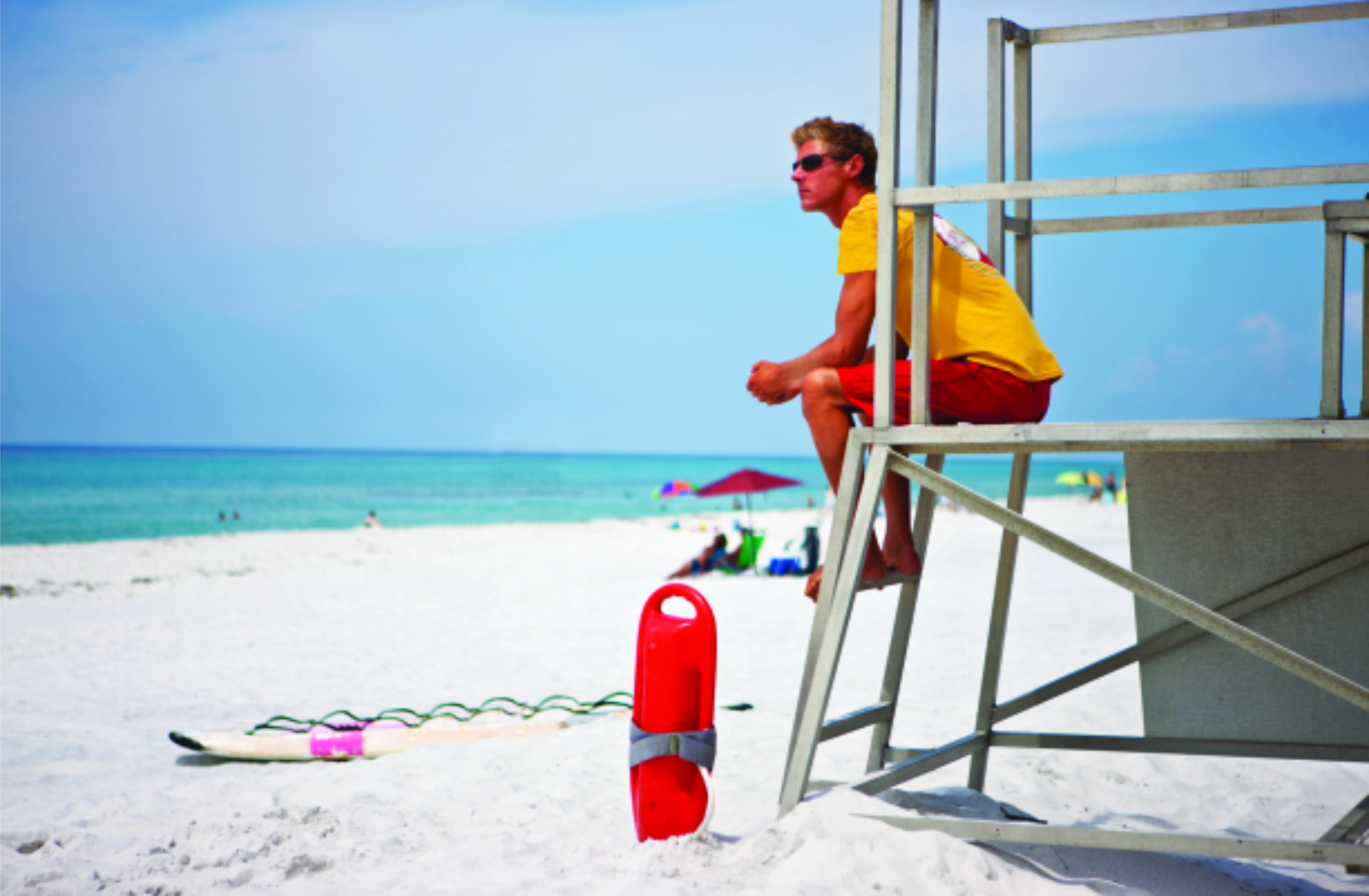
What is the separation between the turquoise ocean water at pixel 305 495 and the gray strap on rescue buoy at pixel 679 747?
2713 centimetres

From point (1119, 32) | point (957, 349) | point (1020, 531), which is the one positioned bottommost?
point (1020, 531)

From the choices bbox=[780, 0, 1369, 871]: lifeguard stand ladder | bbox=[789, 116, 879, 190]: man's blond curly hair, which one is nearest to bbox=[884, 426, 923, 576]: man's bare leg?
bbox=[780, 0, 1369, 871]: lifeguard stand ladder

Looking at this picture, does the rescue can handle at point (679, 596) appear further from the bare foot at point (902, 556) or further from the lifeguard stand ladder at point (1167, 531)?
the bare foot at point (902, 556)

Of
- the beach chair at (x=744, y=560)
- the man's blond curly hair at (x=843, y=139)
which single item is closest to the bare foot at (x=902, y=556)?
the man's blond curly hair at (x=843, y=139)

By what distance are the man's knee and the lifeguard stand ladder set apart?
20cm

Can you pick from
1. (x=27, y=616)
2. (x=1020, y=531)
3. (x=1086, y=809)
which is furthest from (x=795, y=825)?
(x=27, y=616)

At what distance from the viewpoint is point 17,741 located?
5.77m

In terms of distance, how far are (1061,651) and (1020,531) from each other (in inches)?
202

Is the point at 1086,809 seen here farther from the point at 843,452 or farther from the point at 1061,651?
the point at 1061,651

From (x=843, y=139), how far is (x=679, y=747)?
1.99 meters

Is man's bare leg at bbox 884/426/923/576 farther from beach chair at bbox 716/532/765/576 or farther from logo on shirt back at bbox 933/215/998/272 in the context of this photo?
beach chair at bbox 716/532/765/576

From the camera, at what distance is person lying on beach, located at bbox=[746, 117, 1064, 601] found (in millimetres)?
3121

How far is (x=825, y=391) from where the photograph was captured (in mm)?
3170

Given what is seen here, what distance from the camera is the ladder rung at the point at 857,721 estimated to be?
3080 millimetres
